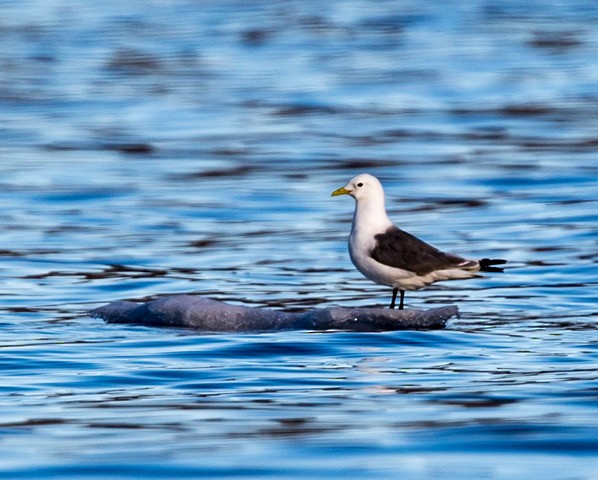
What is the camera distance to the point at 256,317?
29.3 feet

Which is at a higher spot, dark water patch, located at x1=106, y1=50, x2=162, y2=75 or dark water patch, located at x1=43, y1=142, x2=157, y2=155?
dark water patch, located at x1=106, y1=50, x2=162, y2=75

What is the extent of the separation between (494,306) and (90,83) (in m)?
14.6

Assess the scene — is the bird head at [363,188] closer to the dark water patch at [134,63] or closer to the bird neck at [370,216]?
the bird neck at [370,216]

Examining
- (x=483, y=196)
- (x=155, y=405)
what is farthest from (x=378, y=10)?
(x=155, y=405)

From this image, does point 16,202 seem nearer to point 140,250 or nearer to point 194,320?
point 140,250

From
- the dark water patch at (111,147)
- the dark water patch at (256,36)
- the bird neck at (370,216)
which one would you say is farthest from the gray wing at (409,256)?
the dark water patch at (256,36)

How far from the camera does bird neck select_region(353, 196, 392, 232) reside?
30.5ft

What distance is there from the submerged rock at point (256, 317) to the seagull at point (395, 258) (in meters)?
0.26

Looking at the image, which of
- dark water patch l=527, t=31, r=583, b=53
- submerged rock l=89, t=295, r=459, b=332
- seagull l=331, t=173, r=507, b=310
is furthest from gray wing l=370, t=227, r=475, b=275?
dark water patch l=527, t=31, r=583, b=53

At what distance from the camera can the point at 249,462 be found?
5469 mm

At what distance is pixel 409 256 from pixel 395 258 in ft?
0.32

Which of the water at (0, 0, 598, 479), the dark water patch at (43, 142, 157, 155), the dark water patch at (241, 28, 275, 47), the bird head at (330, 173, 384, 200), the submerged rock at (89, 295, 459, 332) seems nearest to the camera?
the water at (0, 0, 598, 479)

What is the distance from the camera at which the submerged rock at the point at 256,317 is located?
870 centimetres

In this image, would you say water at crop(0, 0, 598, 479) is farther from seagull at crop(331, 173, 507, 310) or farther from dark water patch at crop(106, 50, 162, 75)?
seagull at crop(331, 173, 507, 310)
